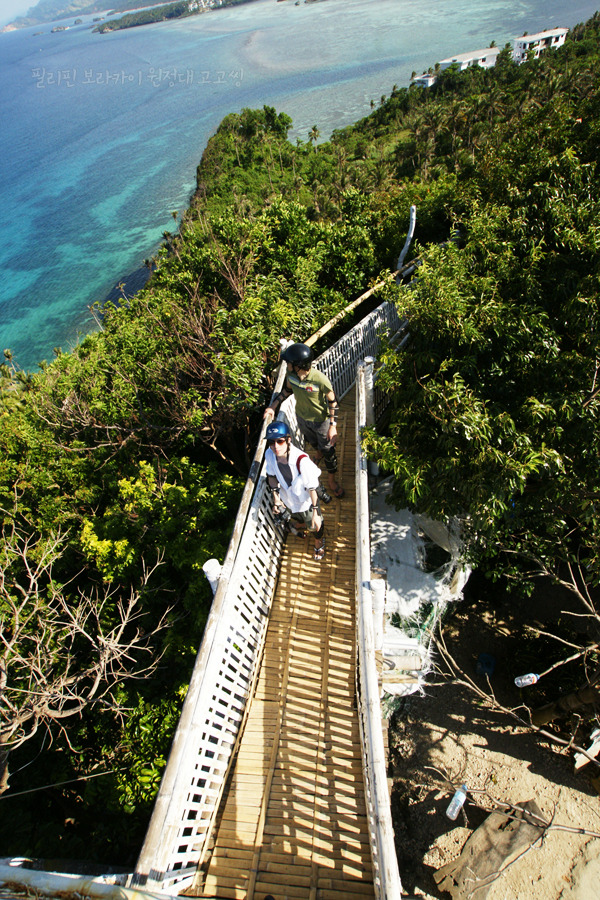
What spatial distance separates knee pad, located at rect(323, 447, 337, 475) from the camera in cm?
657

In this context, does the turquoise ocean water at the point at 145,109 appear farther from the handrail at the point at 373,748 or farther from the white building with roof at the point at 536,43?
the handrail at the point at 373,748

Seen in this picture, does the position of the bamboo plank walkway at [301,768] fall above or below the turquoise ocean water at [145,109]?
below

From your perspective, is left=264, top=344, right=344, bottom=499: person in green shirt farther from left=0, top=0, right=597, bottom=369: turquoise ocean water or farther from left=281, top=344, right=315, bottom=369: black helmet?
left=0, top=0, right=597, bottom=369: turquoise ocean water

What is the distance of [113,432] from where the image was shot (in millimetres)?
11391

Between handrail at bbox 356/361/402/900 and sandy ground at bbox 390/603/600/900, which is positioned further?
sandy ground at bbox 390/603/600/900

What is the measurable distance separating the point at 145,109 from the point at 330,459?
115 metres

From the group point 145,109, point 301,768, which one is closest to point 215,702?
point 301,768

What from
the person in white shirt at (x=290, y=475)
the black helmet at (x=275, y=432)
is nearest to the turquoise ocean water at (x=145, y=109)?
the person in white shirt at (x=290, y=475)

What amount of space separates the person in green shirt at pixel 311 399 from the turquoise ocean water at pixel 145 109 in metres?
26.7

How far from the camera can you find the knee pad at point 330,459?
6575mm

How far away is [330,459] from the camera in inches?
261

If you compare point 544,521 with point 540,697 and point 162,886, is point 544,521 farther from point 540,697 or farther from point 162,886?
point 162,886

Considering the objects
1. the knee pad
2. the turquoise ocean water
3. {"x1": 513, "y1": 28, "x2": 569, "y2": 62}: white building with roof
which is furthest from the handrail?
{"x1": 513, "y1": 28, "x2": 569, "y2": 62}: white building with roof

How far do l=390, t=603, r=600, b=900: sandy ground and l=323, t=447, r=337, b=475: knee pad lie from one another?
3908 mm
